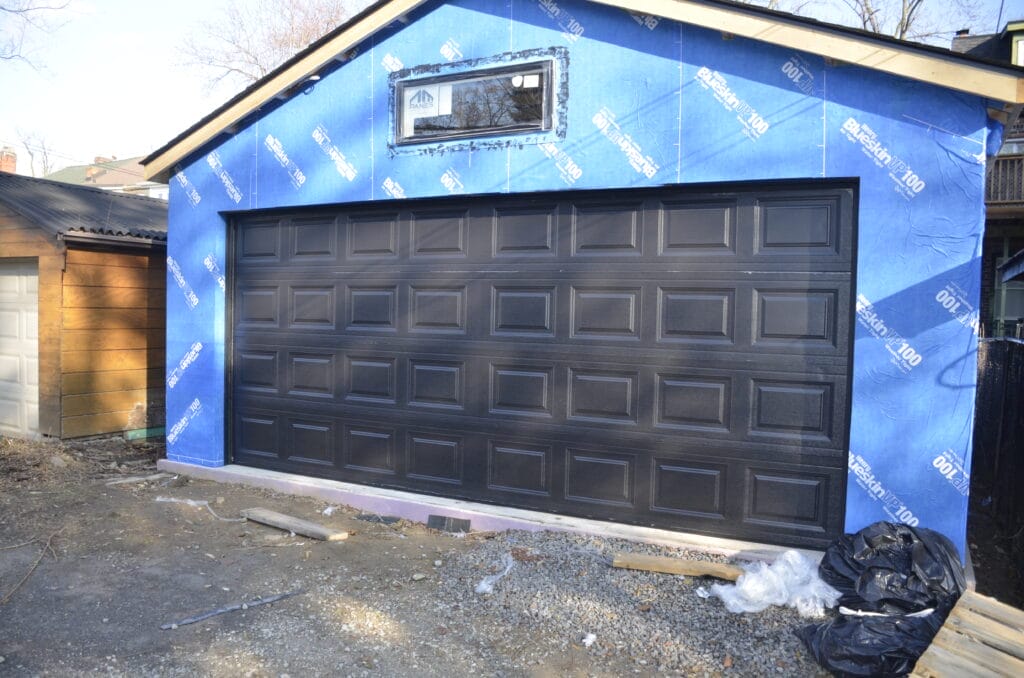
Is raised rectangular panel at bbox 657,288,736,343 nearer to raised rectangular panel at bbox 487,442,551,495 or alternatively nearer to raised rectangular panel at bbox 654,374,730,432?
raised rectangular panel at bbox 654,374,730,432

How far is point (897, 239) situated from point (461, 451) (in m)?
3.76

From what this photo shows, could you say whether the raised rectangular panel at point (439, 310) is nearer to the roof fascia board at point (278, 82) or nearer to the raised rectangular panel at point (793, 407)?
the roof fascia board at point (278, 82)

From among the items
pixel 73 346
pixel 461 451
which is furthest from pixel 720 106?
pixel 73 346

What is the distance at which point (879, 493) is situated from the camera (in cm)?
487

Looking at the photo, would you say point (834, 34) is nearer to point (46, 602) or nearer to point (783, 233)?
point (783, 233)

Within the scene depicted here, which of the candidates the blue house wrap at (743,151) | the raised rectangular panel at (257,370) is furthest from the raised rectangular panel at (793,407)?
the raised rectangular panel at (257,370)

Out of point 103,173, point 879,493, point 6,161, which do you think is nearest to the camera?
point 879,493

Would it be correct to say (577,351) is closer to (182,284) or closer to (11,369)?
(182,284)

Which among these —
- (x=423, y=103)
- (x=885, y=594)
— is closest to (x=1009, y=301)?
(x=885, y=594)

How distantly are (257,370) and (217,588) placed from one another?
2.98 metres

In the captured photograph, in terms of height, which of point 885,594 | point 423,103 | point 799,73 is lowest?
point 885,594

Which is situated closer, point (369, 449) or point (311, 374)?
point (369, 449)

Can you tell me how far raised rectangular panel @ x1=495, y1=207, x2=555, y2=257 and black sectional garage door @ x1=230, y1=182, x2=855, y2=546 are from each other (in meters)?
0.02

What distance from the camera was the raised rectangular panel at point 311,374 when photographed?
23.1 ft
